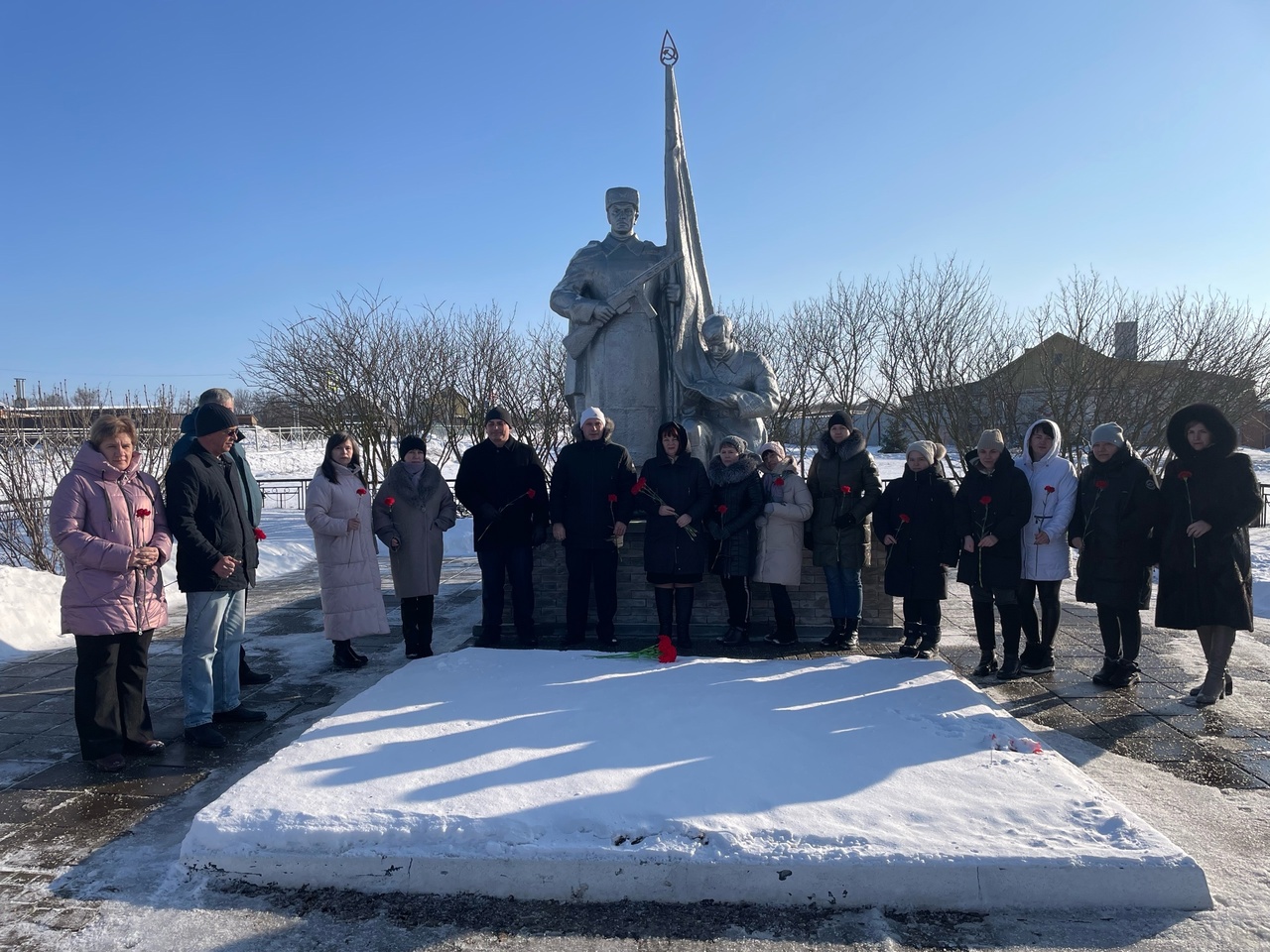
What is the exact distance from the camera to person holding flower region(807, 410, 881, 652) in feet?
18.3

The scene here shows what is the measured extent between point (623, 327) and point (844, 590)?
2695 mm

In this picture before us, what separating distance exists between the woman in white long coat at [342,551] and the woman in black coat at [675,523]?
1.86 metres

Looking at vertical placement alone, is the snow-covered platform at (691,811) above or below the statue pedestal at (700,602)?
below

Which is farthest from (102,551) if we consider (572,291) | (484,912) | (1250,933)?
(1250,933)

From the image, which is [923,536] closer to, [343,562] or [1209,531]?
[1209,531]

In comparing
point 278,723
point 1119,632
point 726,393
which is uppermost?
point 726,393

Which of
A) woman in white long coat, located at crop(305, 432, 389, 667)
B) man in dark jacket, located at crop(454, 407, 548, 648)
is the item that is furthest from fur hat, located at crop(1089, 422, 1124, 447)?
woman in white long coat, located at crop(305, 432, 389, 667)

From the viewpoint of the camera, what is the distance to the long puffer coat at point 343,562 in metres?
5.20

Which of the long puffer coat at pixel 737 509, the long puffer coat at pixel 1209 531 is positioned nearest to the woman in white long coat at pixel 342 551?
the long puffer coat at pixel 737 509

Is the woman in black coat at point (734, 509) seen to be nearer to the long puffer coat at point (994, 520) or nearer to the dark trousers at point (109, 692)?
the long puffer coat at point (994, 520)

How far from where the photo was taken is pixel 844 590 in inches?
224

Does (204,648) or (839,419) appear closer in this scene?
(204,648)

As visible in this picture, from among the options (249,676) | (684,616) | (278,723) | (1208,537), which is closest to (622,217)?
(684,616)

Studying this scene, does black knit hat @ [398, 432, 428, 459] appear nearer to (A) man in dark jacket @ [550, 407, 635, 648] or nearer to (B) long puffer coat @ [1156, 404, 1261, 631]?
(A) man in dark jacket @ [550, 407, 635, 648]
